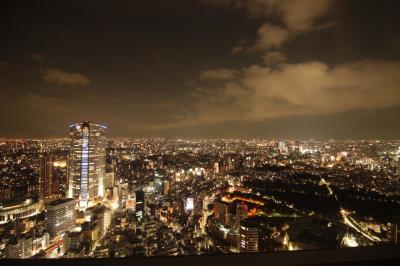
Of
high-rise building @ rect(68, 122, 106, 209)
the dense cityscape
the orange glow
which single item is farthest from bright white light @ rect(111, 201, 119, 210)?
the orange glow

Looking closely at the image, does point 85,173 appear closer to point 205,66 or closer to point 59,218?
point 59,218

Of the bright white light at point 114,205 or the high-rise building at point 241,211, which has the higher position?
the high-rise building at point 241,211

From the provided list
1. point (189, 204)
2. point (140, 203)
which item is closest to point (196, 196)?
point (189, 204)

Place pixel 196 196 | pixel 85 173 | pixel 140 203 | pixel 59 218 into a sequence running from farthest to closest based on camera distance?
pixel 85 173, pixel 140 203, pixel 196 196, pixel 59 218

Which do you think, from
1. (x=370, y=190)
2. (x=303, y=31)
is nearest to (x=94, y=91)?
(x=303, y=31)

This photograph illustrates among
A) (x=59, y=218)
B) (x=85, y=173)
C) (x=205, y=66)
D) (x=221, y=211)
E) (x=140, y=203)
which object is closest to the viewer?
(x=205, y=66)

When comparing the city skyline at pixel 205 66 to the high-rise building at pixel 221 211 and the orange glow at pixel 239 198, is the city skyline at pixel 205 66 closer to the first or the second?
the high-rise building at pixel 221 211

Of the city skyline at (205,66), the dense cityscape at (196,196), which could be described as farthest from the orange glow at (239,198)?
the city skyline at (205,66)
